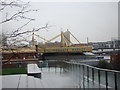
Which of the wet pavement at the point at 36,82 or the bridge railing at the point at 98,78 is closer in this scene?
the bridge railing at the point at 98,78

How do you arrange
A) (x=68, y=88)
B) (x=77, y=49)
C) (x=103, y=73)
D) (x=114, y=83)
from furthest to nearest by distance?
(x=77, y=49)
(x=68, y=88)
(x=103, y=73)
(x=114, y=83)

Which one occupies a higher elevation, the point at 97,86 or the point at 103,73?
the point at 103,73

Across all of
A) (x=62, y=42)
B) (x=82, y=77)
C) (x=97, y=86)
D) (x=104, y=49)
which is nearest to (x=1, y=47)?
(x=97, y=86)

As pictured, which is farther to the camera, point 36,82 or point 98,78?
point 36,82

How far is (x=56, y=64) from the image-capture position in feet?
58.2

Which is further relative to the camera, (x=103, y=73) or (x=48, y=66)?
(x=48, y=66)

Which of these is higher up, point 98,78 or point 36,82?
point 98,78

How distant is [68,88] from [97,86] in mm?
1607

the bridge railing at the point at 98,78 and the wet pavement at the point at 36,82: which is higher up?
the bridge railing at the point at 98,78

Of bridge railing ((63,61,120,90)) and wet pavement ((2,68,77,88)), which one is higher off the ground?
bridge railing ((63,61,120,90))

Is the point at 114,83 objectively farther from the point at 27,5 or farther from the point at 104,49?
the point at 104,49

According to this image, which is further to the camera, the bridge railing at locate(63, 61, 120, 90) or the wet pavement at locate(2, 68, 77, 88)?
the wet pavement at locate(2, 68, 77, 88)

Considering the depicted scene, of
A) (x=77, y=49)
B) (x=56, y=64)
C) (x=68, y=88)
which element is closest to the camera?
(x=68, y=88)

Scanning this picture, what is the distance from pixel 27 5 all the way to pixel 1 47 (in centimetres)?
99
